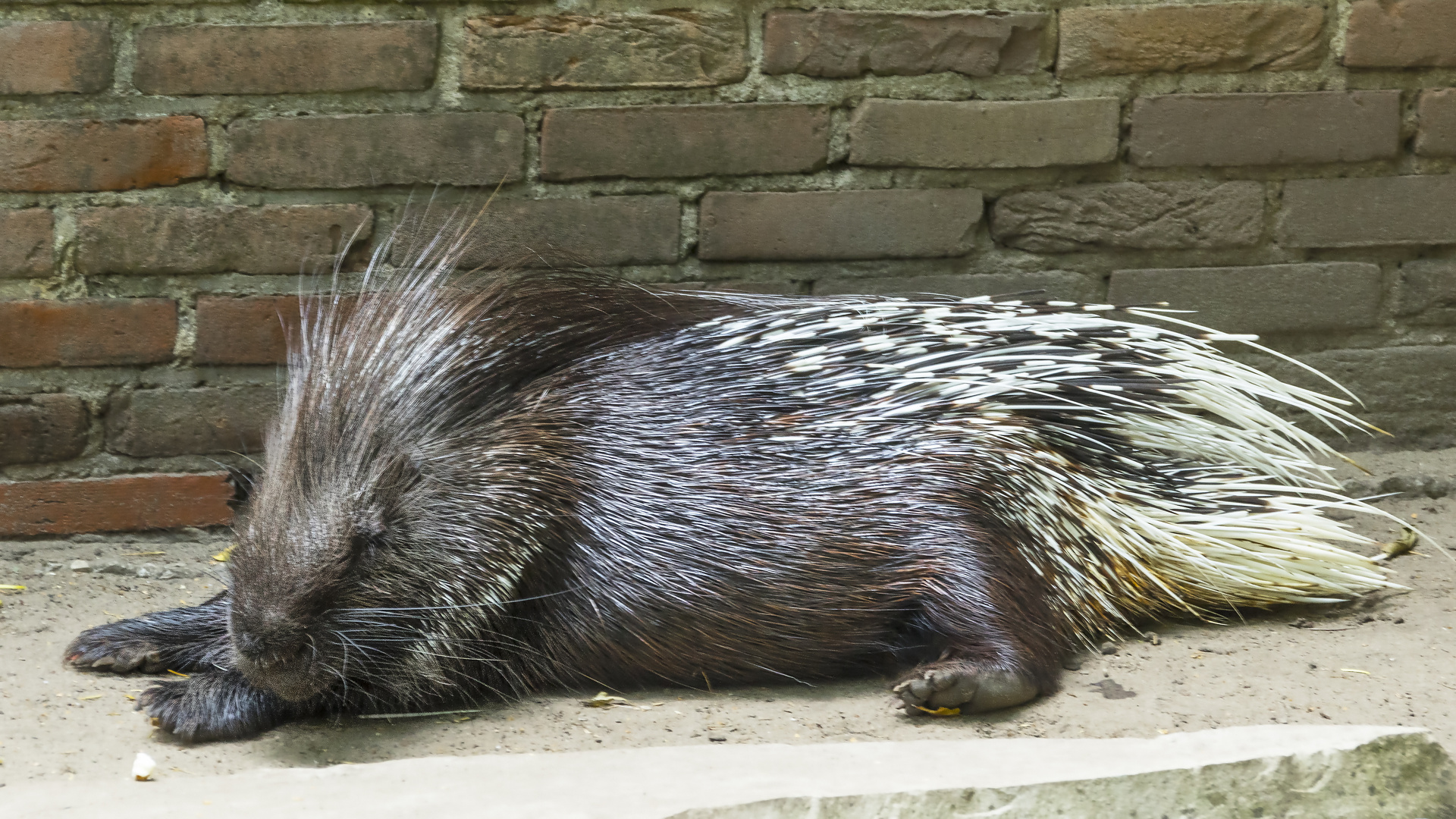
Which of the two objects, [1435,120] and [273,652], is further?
[1435,120]

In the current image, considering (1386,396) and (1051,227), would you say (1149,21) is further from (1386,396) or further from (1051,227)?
(1386,396)

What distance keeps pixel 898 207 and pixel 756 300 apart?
18.3 inches

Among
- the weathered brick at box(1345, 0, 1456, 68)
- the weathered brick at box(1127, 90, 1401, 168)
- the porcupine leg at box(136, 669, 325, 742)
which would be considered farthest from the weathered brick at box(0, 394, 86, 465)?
the weathered brick at box(1345, 0, 1456, 68)

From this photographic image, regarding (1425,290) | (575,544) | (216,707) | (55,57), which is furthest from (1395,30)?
(55,57)

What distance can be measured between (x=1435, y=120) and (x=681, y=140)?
1.59m

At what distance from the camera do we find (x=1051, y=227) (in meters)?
2.53

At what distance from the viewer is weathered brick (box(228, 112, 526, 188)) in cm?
238

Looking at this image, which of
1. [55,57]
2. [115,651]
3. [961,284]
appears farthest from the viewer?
[961,284]

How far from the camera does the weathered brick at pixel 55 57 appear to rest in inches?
91.4

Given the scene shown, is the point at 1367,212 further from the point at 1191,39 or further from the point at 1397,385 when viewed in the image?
the point at 1191,39

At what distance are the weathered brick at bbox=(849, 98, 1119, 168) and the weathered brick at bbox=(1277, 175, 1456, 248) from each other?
1.46ft

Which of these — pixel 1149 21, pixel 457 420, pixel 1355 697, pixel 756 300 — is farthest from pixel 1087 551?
pixel 1149 21

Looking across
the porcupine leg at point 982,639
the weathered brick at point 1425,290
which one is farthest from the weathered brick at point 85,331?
the weathered brick at point 1425,290

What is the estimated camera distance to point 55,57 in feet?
7.64
